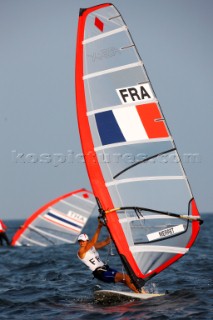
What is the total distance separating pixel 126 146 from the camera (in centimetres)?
970

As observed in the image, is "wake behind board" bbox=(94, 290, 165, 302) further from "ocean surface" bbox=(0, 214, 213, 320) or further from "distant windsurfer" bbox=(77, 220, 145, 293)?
"distant windsurfer" bbox=(77, 220, 145, 293)

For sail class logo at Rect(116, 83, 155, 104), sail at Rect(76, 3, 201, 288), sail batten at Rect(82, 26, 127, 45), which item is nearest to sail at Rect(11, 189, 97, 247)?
sail at Rect(76, 3, 201, 288)

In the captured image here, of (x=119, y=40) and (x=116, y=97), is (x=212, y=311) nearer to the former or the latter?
(x=116, y=97)

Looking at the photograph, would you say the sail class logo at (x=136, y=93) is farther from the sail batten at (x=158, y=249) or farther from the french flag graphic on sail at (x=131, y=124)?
the sail batten at (x=158, y=249)

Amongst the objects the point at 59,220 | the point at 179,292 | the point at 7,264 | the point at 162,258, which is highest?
the point at 162,258

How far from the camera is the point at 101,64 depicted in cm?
973

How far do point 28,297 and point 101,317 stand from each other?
218 cm

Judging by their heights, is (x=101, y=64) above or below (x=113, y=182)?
above

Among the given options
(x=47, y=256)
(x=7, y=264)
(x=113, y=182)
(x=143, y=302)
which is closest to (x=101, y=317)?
(x=143, y=302)

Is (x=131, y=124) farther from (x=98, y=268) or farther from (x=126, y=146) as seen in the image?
(x=98, y=268)

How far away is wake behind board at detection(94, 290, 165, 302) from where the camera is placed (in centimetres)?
934

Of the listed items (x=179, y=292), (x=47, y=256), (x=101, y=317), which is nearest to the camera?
(x=101, y=317)

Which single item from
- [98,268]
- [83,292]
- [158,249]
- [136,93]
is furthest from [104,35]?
[83,292]

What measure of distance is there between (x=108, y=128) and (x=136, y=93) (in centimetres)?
68
